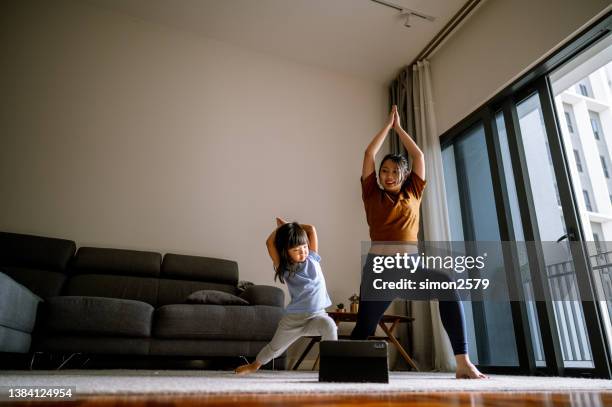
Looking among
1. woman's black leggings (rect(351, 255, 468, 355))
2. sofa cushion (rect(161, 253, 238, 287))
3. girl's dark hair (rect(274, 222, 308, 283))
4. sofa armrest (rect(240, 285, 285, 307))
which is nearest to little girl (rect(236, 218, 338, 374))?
girl's dark hair (rect(274, 222, 308, 283))

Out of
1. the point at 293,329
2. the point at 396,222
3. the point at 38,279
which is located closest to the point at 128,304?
the point at 38,279

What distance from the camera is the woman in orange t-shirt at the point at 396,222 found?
1760 mm

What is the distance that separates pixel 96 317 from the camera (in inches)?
90.7

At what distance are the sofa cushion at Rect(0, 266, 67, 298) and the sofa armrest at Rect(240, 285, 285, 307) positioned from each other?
1.26 m

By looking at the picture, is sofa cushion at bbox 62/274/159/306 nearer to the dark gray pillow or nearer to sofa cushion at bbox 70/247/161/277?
sofa cushion at bbox 70/247/161/277

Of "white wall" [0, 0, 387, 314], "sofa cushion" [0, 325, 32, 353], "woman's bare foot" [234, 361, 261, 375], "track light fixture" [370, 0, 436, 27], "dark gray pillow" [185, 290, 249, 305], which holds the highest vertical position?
"track light fixture" [370, 0, 436, 27]

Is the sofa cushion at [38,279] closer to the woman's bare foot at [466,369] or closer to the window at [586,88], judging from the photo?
the woman's bare foot at [466,369]

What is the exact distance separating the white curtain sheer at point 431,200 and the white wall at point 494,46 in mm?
115

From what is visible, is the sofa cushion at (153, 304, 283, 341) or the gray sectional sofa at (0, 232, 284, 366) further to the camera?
the sofa cushion at (153, 304, 283, 341)

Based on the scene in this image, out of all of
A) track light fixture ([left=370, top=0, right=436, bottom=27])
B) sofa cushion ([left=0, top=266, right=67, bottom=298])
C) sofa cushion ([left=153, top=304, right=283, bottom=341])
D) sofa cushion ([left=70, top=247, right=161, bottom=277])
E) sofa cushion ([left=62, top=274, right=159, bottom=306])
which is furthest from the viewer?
track light fixture ([left=370, top=0, right=436, bottom=27])

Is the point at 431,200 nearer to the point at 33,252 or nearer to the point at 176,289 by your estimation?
the point at 176,289

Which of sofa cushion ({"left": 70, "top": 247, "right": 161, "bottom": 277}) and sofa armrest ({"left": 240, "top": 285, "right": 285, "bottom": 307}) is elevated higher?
sofa cushion ({"left": 70, "top": 247, "right": 161, "bottom": 277})

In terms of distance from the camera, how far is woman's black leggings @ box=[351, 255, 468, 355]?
1.75m

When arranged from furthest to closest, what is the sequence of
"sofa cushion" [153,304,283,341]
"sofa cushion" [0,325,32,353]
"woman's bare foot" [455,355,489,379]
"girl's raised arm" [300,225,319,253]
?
"sofa cushion" [153,304,283,341], "girl's raised arm" [300,225,319,253], "sofa cushion" [0,325,32,353], "woman's bare foot" [455,355,489,379]
